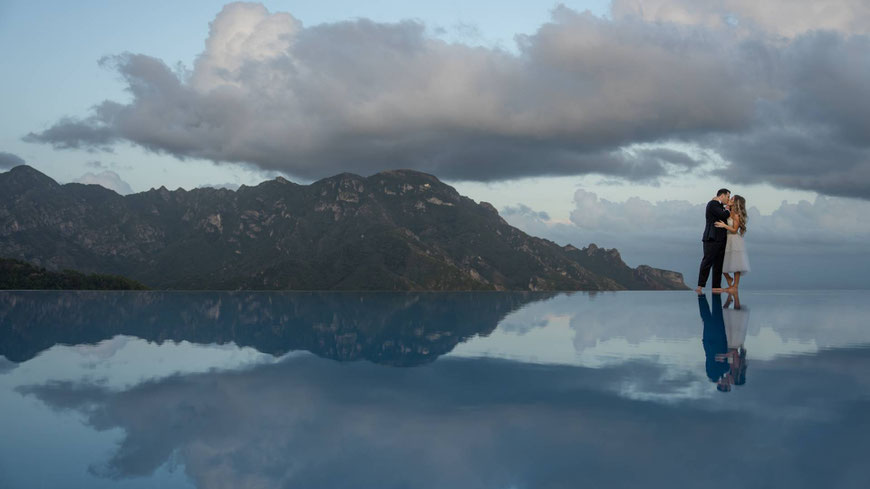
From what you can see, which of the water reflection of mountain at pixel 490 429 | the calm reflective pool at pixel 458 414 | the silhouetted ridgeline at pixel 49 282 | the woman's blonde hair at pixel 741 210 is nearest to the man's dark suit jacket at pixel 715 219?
the woman's blonde hair at pixel 741 210

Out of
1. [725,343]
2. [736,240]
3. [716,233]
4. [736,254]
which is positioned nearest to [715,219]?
[716,233]

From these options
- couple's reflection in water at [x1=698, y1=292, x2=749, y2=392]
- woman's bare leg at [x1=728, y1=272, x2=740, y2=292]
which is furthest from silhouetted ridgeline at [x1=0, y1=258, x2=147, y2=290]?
couple's reflection in water at [x1=698, y1=292, x2=749, y2=392]

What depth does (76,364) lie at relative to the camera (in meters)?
14.1

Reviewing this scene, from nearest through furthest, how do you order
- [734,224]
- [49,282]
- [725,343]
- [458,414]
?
[458,414], [725,343], [734,224], [49,282]

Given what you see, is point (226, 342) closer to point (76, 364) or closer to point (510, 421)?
point (76, 364)

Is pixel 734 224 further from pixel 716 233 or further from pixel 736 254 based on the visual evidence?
pixel 736 254

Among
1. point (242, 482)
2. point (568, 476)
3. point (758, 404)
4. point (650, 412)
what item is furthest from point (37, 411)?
point (758, 404)

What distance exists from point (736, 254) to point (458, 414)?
20.2m

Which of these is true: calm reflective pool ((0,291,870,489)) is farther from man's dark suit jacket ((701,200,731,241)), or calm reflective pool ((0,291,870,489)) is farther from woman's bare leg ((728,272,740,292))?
woman's bare leg ((728,272,740,292))

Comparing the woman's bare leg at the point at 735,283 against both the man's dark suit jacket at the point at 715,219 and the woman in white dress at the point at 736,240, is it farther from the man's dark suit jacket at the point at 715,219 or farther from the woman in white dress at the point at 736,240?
the man's dark suit jacket at the point at 715,219

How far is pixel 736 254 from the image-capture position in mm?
23938

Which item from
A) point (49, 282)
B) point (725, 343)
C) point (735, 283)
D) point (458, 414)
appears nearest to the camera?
point (458, 414)

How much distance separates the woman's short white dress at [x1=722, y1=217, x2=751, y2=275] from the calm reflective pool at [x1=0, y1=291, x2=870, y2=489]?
803 centimetres

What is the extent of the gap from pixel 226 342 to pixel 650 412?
48.4 ft
